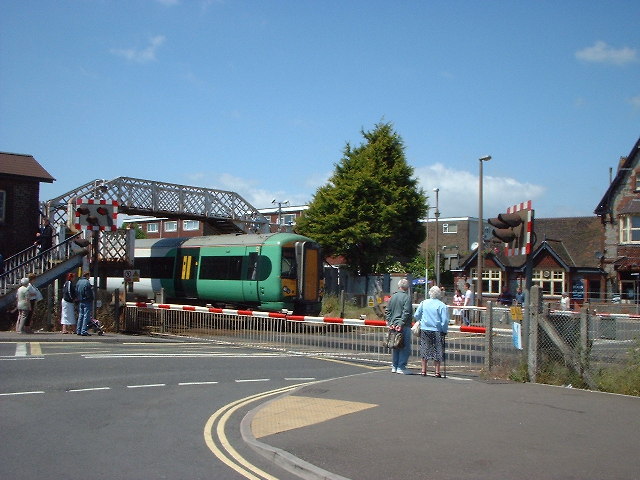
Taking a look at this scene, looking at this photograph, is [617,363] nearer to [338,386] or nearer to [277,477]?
[338,386]

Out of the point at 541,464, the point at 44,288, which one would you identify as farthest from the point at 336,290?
the point at 541,464

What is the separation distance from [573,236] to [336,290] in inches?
688

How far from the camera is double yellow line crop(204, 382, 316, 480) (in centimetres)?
685

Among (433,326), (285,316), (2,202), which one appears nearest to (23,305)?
(285,316)

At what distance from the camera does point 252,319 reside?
63.2ft

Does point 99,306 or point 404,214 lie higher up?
point 404,214

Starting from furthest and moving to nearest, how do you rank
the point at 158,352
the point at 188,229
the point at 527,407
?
the point at 188,229
the point at 158,352
the point at 527,407

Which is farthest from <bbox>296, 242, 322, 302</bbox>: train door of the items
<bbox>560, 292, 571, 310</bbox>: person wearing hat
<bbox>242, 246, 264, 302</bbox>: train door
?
<bbox>560, 292, 571, 310</bbox>: person wearing hat

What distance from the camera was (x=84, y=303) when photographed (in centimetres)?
1995

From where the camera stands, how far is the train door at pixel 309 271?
2688cm

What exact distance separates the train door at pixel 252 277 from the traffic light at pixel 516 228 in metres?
15.6

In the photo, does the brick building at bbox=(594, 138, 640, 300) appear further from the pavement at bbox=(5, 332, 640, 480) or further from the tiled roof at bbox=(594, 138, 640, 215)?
the pavement at bbox=(5, 332, 640, 480)

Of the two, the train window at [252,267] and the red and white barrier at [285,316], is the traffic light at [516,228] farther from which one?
the train window at [252,267]

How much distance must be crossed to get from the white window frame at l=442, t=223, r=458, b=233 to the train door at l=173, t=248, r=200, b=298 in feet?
149
